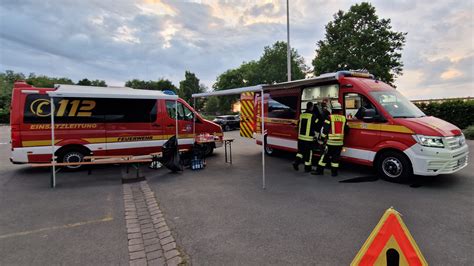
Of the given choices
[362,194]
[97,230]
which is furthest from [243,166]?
[97,230]

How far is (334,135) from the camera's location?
659cm

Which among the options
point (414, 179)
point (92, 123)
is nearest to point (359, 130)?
point (414, 179)

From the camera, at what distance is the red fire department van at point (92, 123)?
690cm

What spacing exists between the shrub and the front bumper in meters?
11.5

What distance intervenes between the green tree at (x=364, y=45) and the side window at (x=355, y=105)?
64.5 ft

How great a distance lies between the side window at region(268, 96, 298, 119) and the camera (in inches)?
335

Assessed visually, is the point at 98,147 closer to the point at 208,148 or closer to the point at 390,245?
the point at 208,148

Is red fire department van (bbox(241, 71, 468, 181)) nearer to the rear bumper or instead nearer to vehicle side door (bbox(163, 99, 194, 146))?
vehicle side door (bbox(163, 99, 194, 146))

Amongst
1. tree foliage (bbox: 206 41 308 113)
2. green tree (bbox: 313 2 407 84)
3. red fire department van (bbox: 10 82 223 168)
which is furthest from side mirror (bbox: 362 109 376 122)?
tree foliage (bbox: 206 41 308 113)

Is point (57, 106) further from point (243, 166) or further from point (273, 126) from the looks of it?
point (273, 126)

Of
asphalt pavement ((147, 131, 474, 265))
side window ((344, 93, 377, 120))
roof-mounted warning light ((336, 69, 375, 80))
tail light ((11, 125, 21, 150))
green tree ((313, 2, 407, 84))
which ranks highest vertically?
green tree ((313, 2, 407, 84))

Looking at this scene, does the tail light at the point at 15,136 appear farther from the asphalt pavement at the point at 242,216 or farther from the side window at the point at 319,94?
the side window at the point at 319,94

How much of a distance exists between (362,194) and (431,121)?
8.16 ft

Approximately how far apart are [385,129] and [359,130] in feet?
2.14
